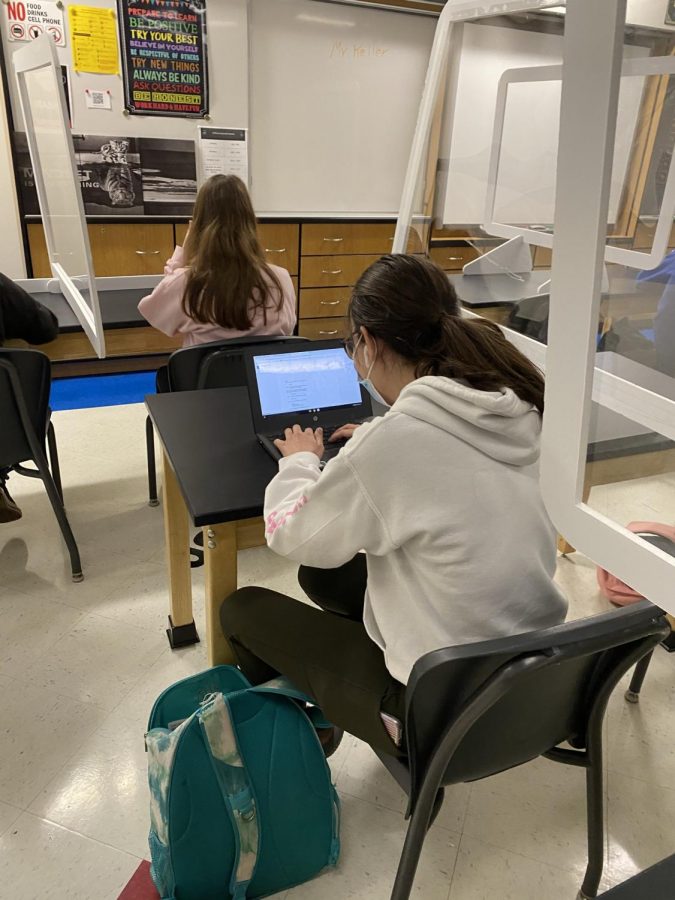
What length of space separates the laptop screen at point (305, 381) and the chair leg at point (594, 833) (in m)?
0.89

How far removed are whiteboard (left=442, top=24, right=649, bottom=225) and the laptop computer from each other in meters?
0.71

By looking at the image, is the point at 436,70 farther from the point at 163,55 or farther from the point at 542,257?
the point at 163,55

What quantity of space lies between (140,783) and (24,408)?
101cm

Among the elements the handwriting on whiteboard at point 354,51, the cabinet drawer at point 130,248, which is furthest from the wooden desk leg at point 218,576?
the handwriting on whiteboard at point 354,51

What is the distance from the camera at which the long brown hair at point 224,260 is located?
6.82ft

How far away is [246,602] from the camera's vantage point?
4.41ft

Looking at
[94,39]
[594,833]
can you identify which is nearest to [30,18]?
[94,39]

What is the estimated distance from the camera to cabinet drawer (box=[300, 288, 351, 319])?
4586 mm

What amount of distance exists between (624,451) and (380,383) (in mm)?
661

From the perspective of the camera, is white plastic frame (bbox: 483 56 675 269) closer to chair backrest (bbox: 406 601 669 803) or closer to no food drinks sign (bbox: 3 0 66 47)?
chair backrest (bbox: 406 601 669 803)

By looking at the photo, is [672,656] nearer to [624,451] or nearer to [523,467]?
[523,467]

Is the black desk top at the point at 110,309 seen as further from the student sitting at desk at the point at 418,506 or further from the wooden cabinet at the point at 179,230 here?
the student sitting at desk at the point at 418,506

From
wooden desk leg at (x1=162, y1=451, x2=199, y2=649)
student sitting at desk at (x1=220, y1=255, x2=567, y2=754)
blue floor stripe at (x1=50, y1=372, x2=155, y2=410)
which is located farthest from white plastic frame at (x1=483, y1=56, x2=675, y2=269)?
blue floor stripe at (x1=50, y1=372, x2=155, y2=410)

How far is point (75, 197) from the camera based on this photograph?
190cm
